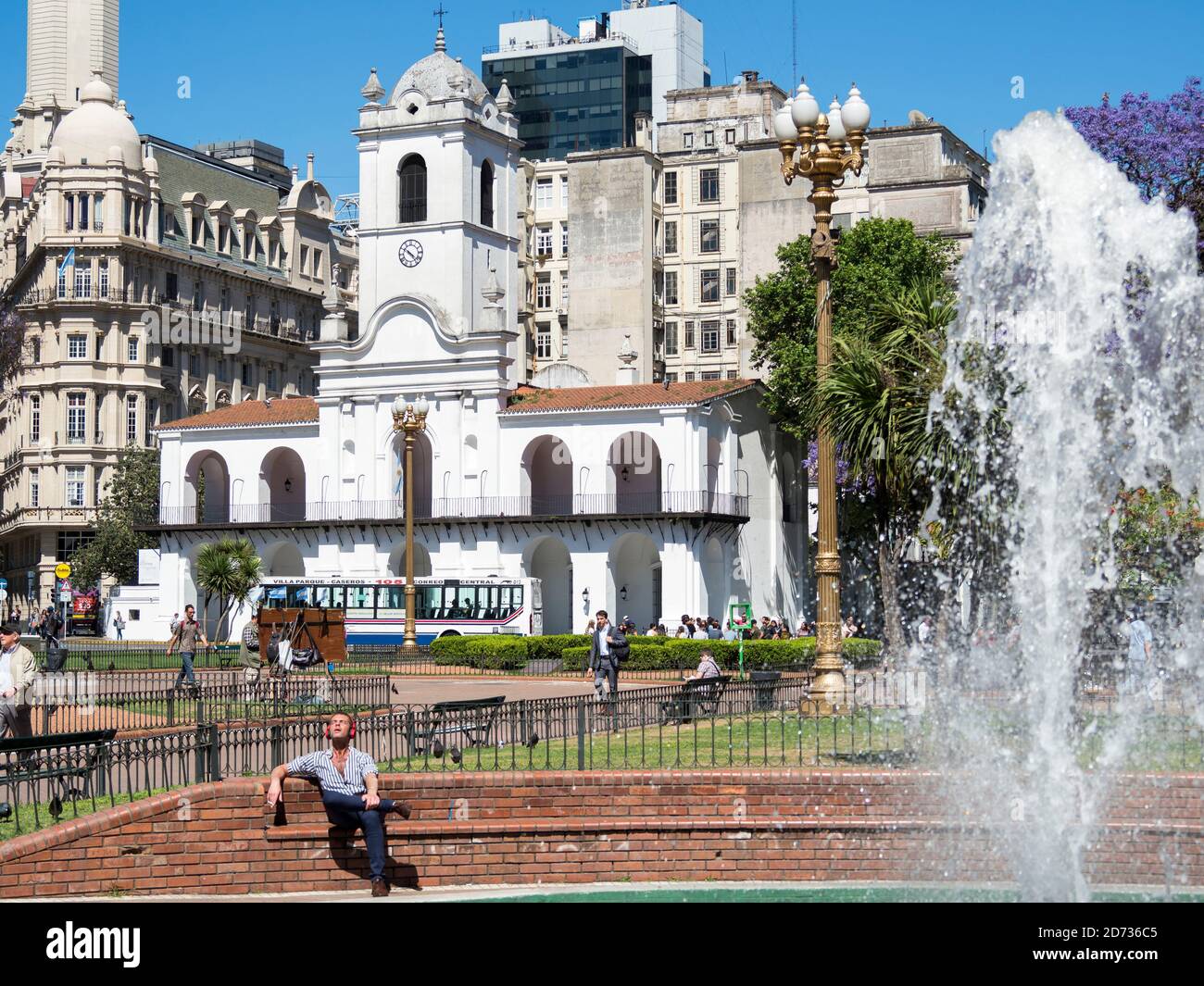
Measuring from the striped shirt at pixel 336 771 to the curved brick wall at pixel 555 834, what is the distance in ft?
0.88

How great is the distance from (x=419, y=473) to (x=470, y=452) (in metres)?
3.83

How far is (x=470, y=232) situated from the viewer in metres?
62.2

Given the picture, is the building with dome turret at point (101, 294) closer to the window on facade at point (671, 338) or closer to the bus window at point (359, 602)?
the window on facade at point (671, 338)

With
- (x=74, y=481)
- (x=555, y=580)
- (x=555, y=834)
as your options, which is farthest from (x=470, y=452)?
(x=555, y=834)

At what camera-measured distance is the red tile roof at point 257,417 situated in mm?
62406

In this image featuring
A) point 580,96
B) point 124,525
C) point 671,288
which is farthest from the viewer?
point 580,96

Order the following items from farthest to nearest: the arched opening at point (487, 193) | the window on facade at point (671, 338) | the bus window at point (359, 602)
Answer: the window on facade at point (671, 338)
the arched opening at point (487, 193)
the bus window at point (359, 602)

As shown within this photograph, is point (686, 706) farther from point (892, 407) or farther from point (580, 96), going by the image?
point (580, 96)

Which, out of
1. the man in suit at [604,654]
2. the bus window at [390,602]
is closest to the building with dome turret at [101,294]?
the bus window at [390,602]

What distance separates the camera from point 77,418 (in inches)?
2972
